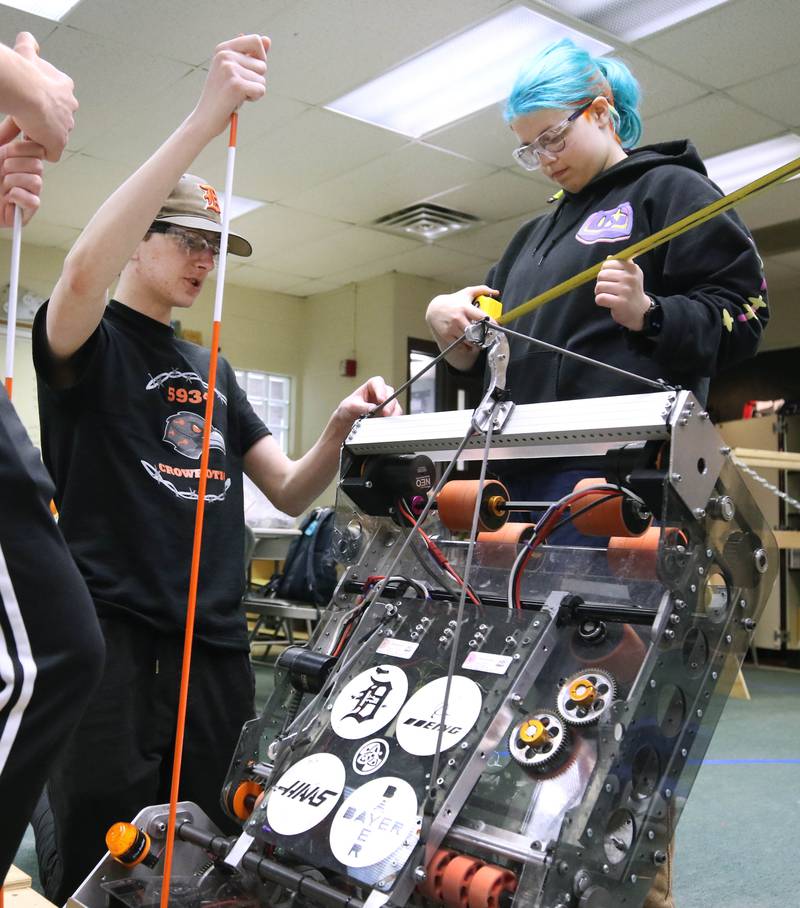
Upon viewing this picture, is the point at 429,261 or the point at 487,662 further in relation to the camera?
the point at 429,261

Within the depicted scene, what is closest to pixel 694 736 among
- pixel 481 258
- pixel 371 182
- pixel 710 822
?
pixel 710 822

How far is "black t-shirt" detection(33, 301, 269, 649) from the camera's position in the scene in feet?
4.99

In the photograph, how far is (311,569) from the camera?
4.36 metres

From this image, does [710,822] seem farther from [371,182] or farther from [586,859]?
[371,182]

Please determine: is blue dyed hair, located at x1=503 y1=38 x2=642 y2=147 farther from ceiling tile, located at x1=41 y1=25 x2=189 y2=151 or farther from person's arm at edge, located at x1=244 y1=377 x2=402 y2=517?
ceiling tile, located at x1=41 y1=25 x2=189 y2=151

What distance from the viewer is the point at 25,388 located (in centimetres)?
699

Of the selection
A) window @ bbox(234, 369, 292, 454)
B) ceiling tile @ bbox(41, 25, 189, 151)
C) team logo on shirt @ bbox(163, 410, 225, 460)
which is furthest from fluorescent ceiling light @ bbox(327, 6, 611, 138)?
window @ bbox(234, 369, 292, 454)

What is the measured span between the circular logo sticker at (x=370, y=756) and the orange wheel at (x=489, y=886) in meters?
0.19

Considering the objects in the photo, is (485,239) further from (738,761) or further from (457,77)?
(738,761)

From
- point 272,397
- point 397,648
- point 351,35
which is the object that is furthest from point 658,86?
point 272,397

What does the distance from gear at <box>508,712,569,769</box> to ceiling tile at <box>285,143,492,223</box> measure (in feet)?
15.0

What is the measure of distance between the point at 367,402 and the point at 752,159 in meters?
4.65

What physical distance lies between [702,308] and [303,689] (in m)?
0.79

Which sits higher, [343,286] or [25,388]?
[343,286]
